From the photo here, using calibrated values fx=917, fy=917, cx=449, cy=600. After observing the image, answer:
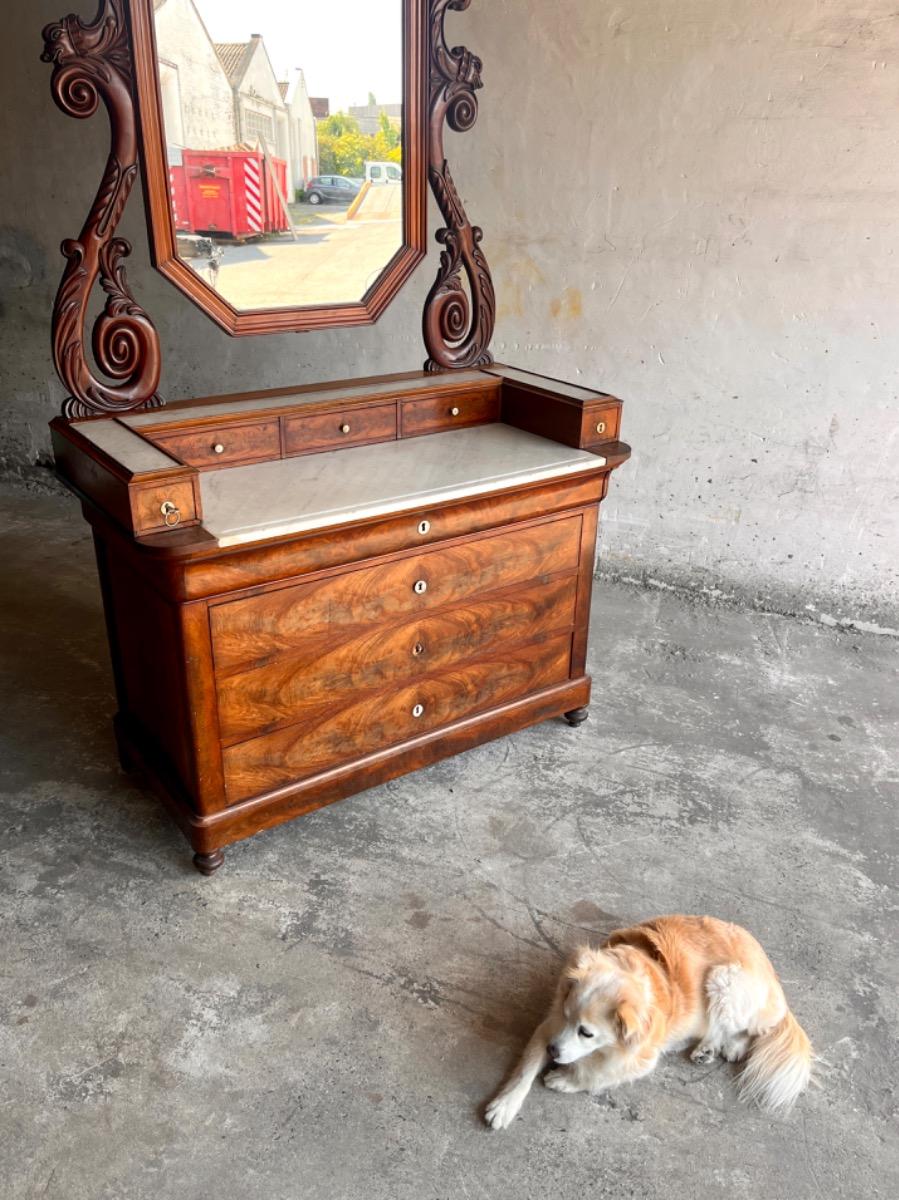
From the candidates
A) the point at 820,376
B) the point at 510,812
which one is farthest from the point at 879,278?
the point at 510,812

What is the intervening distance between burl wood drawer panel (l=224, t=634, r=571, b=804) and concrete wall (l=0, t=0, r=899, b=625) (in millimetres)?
1389

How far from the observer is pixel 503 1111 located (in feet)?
6.13

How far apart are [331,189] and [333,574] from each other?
115 centimetres

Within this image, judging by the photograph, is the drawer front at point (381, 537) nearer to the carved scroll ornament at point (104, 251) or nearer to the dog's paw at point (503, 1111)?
the carved scroll ornament at point (104, 251)

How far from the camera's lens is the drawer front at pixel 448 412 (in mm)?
2902

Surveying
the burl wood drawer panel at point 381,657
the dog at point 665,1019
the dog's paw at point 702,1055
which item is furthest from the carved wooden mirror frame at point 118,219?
the dog's paw at point 702,1055

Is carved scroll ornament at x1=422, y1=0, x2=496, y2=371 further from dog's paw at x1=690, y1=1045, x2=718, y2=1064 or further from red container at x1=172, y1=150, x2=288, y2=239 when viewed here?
dog's paw at x1=690, y1=1045, x2=718, y2=1064

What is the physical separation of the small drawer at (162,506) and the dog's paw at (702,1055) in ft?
5.38

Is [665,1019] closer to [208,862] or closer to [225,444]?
[208,862]

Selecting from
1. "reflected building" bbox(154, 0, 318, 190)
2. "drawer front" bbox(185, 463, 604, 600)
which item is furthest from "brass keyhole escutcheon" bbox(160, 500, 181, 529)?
"reflected building" bbox(154, 0, 318, 190)

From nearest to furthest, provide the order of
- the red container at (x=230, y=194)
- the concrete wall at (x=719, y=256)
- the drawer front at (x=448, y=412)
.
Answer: the red container at (x=230, y=194) < the drawer front at (x=448, y=412) < the concrete wall at (x=719, y=256)

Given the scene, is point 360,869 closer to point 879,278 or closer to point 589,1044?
point 589,1044

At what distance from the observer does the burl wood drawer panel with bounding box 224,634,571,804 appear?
247cm

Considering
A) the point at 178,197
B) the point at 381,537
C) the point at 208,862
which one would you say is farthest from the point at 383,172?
the point at 208,862
